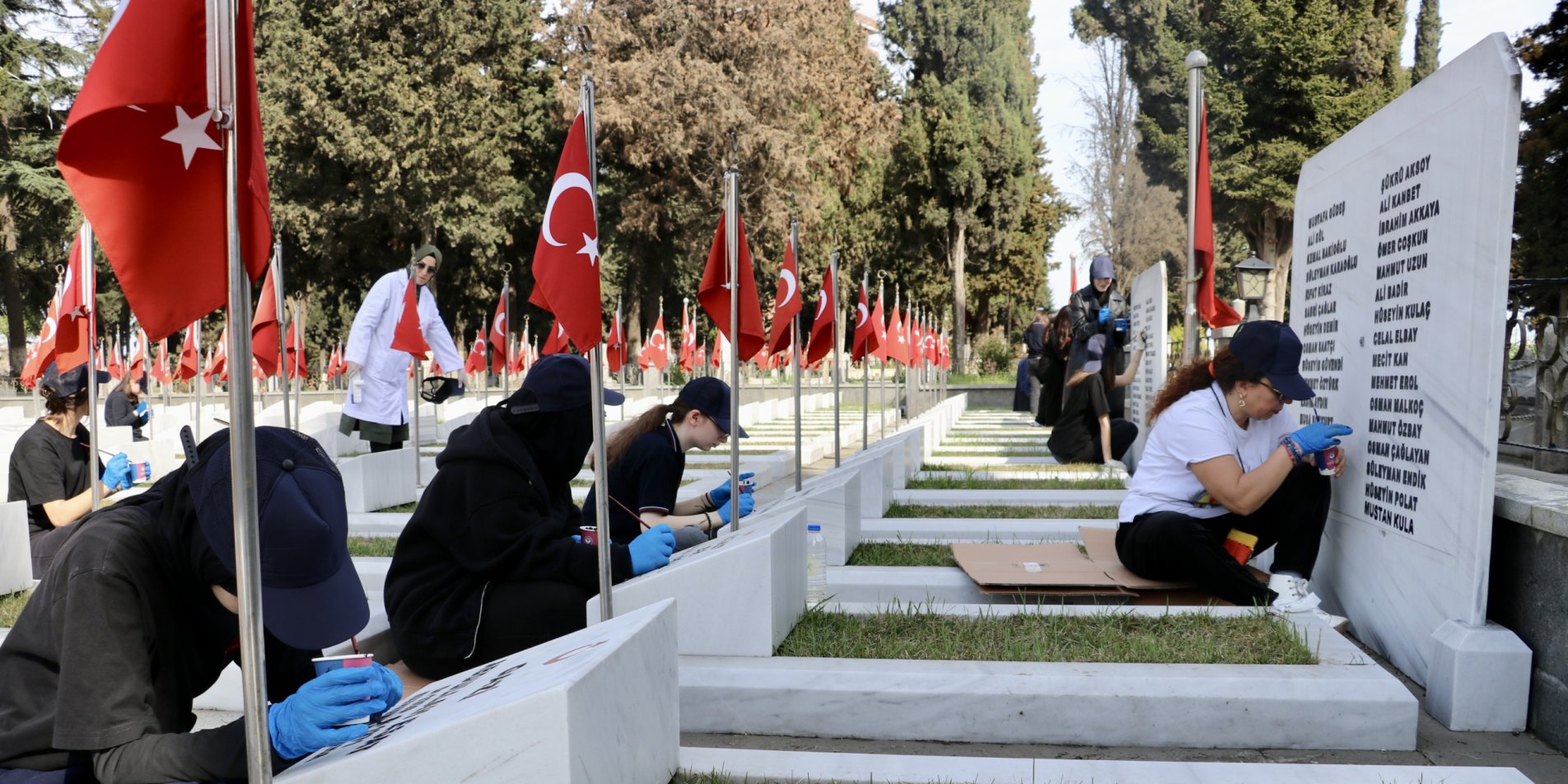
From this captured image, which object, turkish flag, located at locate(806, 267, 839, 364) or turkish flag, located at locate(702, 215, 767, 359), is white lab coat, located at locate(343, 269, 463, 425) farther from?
turkish flag, located at locate(702, 215, 767, 359)

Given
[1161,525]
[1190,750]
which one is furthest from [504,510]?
[1161,525]

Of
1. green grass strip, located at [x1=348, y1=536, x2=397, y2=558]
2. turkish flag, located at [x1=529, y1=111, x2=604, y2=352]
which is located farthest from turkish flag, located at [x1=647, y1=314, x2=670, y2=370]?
turkish flag, located at [x1=529, y1=111, x2=604, y2=352]

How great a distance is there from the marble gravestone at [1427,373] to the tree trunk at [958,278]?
111 feet

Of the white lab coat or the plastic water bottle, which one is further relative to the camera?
the white lab coat

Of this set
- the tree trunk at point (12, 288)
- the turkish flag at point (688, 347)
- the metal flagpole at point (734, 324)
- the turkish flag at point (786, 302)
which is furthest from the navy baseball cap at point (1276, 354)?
the tree trunk at point (12, 288)

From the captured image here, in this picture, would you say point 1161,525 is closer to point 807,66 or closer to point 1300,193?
point 1300,193

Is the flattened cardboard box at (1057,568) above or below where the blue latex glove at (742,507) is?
below

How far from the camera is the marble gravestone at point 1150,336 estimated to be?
10781 millimetres

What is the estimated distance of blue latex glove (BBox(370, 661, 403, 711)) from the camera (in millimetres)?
2451

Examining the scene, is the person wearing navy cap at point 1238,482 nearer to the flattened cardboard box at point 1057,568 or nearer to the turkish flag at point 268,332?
the flattened cardboard box at point 1057,568

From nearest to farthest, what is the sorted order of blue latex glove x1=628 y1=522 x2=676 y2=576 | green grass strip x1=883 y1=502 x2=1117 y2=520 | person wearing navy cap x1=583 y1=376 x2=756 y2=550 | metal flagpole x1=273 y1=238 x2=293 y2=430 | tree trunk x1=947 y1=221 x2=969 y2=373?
1. blue latex glove x1=628 y1=522 x2=676 y2=576
2. person wearing navy cap x1=583 y1=376 x2=756 y2=550
3. green grass strip x1=883 y1=502 x2=1117 y2=520
4. metal flagpole x1=273 y1=238 x2=293 y2=430
5. tree trunk x1=947 y1=221 x2=969 y2=373

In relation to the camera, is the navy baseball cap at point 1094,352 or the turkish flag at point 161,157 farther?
the navy baseball cap at point 1094,352

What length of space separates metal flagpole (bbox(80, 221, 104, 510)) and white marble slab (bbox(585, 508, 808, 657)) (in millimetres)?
3475

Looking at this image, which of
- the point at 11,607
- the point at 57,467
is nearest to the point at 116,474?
the point at 57,467
